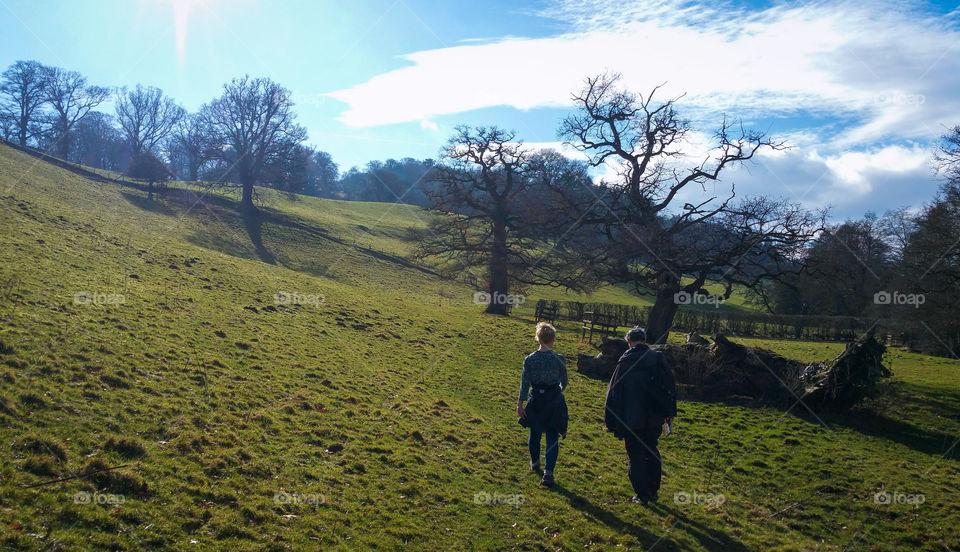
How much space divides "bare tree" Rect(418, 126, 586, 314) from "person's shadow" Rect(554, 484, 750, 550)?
84.7 ft

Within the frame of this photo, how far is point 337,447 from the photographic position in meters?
9.23

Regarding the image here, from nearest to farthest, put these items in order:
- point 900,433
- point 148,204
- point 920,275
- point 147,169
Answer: point 900,433 < point 920,275 < point 148,204 < point 147,169

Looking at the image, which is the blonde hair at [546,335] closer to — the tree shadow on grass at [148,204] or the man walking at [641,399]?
the man walking at [641,399]

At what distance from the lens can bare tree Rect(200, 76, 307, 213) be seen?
158ft

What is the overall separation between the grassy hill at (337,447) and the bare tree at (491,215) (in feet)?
50.0

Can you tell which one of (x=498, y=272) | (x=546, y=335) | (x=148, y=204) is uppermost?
(x=148, y=204)

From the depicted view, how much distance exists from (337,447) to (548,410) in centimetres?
386

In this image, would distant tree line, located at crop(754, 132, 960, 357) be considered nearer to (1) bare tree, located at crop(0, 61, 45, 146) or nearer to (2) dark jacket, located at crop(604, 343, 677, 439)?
(2) dark jacket, located at crop(604, 343, 677, 439)

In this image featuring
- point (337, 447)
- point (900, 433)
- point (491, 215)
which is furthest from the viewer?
point (491, 215)

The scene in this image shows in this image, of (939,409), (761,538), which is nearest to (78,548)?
(761,538)

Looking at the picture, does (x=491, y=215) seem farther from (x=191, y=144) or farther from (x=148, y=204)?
(x=191, y=144)

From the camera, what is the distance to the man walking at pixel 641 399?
25.3 ft

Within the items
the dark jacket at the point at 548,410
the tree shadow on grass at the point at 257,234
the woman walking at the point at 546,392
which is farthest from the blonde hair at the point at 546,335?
the tree shadow on grass at the point at 257,234

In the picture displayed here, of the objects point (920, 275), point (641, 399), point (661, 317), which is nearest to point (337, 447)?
point (641, 399)
